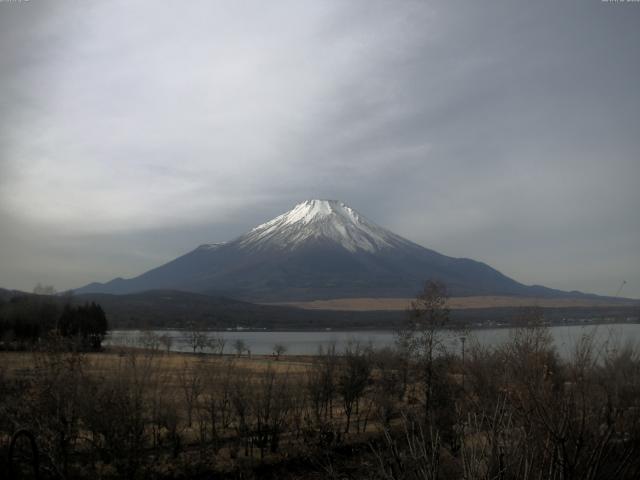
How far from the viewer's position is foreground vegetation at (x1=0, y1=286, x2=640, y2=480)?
18.2ft

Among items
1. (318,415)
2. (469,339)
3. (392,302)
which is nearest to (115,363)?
(318,415)

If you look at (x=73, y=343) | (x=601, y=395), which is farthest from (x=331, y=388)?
(x=601, y=395)

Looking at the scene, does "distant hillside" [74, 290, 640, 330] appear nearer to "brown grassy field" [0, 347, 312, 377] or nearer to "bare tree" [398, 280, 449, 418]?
"brown grassy field" [0, 347, 312, 377]

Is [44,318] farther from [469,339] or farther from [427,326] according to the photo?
[469,339]

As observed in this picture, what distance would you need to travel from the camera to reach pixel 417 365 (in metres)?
25.3

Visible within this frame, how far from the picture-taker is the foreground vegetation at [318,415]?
5.55m

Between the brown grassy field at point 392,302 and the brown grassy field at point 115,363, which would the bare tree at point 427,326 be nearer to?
the brown grassy field at point 115,363

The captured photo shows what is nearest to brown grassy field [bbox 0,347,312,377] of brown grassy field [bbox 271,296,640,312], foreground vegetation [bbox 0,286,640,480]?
foreground vegetation [bbox 0,286,640,480]

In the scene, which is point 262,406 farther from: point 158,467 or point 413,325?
point 413,325

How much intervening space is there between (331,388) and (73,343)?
11.7 metres

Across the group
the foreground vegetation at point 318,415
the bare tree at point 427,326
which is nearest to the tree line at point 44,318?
the foreground vegetation at point 318,415

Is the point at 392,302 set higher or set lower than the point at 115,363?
lower

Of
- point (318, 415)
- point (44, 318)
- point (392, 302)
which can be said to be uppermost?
point (44, 318)

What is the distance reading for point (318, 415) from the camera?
22.4m
